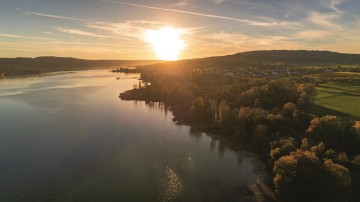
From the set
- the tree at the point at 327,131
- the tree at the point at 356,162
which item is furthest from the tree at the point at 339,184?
the tree at the point at 327,131

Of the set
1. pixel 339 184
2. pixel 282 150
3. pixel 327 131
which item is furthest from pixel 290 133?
pixel 339 184

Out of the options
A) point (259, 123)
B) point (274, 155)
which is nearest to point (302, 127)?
point (259, 123)

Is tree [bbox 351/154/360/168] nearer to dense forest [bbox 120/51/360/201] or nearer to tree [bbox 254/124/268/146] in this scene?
dense forest [bbox 120/51/360/201]

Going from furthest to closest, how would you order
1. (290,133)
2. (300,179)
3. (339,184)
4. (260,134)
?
(290,133) < (260,134) < (300,179) < (339,184)

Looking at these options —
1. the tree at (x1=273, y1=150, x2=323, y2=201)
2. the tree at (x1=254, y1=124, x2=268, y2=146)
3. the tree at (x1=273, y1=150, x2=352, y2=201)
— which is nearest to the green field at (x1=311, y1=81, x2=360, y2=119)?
the tree at (x1=254, y1=124, x2=268, y2=146)

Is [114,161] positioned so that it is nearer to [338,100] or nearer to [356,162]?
[356,162]

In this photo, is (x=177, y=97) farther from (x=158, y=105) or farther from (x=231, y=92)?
(x=231, y=92)

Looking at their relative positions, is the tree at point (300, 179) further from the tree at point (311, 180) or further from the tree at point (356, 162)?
the tree at point (356, 162)
